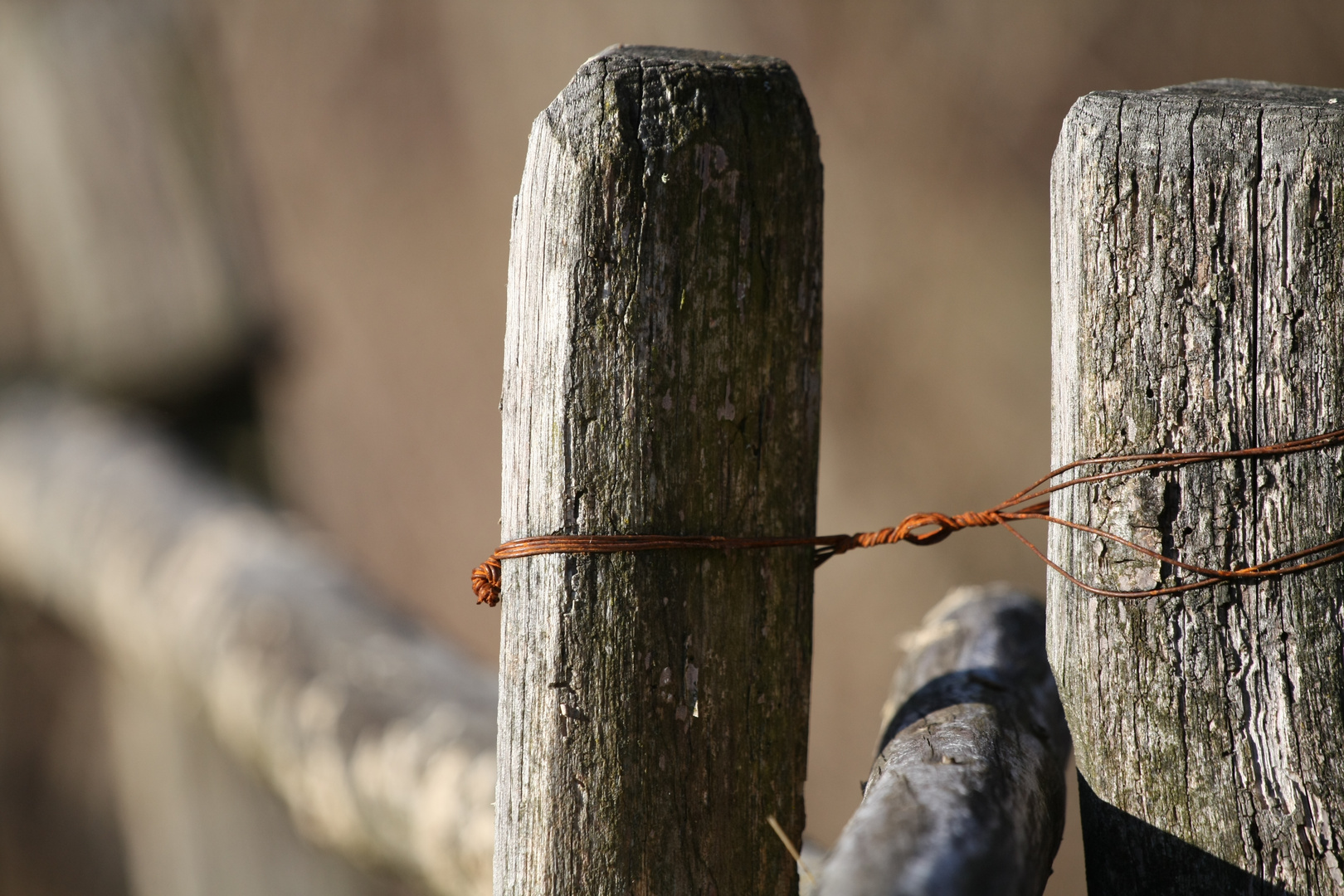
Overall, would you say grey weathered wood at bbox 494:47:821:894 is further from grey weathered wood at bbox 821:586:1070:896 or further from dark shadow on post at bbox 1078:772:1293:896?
dark shadow on post at bbox 1078:772:1293:896

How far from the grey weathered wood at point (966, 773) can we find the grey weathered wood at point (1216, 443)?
0.10 meters

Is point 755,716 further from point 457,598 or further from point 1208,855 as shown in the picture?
point 457,598

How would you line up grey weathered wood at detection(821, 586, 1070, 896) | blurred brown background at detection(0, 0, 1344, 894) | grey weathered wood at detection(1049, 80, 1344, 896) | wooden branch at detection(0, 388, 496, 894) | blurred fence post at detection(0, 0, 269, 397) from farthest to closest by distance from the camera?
1. blurred fence post at detection(0, 0, 269, 397)
2. blurred brown background at detection(0, 0, 1344, 894)
3. wooden branch at detection(0, 388, 496, 894)
4. grey weathered wood at detection(1049, 80, 1344, 896)
5. grey weathered wood at detection(821, 586, 1070, 896)

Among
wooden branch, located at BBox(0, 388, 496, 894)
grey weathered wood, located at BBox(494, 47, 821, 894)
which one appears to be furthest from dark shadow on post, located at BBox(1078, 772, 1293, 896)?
wooden branch, located at BBox(0, 388, 496, 894)

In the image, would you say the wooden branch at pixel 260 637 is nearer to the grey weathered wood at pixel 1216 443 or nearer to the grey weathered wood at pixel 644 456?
the grey weathered wood at pixel 644 456

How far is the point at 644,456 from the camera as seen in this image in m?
0.92

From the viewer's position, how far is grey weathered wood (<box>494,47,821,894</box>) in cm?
92

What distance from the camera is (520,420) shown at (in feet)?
3.16

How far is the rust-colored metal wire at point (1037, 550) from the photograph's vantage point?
0.84 metres

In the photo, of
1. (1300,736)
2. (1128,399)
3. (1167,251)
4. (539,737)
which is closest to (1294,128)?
(1167,251)

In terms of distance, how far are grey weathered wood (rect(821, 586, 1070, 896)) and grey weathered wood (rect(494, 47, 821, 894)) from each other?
0.19m

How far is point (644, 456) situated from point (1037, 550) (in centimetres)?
38

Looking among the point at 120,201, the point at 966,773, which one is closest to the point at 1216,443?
the point at 966,773

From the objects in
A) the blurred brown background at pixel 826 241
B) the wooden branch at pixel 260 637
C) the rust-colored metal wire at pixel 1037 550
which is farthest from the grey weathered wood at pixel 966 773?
the blurred brown background at pixel 826 241
